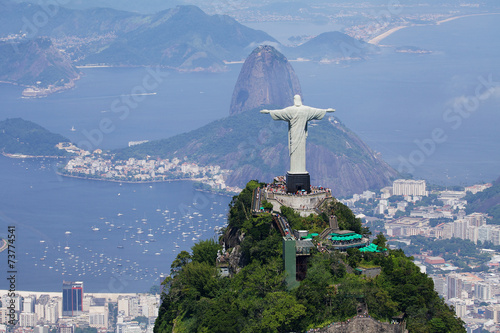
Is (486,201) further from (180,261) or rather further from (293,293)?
(293,293)

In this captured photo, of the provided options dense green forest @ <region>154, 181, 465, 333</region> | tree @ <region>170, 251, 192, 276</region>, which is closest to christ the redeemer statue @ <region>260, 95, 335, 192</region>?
dense green forest @ <region>154, 181, 465, 333</region>

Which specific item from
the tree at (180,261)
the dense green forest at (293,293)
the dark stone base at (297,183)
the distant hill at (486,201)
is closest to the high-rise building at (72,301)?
the tree at (180,261)

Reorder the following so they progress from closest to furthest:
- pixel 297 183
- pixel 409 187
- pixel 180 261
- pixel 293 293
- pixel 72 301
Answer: pixel 293 293 < pixel 180 261 < pixel 297 183 < pixel 72 301 < pixel 409 187

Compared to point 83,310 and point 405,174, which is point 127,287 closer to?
point 83,310

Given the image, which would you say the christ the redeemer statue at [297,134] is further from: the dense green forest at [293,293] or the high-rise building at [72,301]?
the high-rise building at [72,301]

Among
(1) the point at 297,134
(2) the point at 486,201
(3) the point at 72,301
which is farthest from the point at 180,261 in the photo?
(2) the point at 486,201

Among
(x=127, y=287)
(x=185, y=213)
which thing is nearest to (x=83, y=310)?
(x=127, y=287)
